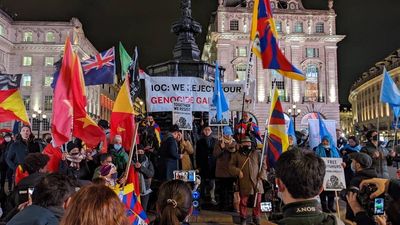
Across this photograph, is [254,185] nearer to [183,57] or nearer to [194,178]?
[194,178]

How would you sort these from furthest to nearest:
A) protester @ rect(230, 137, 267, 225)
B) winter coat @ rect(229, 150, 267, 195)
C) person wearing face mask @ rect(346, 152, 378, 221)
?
winter coat @ rect(229, 150, 267, 195) < protester @ rect(230, 137, 267, 225) < person wearing face mask @ rect(346, 152, 378, 221)

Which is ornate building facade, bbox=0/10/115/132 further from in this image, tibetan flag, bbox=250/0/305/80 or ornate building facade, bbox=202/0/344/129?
tibetan flag, bbox=250/0/305/80

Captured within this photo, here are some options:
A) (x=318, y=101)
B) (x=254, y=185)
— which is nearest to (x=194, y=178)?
(x=254, y=185)

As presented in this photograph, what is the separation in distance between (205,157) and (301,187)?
614 centimetres

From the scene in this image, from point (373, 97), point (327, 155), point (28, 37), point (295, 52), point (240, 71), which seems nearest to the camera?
point (327, 155)

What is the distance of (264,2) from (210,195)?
4.42 m

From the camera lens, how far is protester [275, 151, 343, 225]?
2221 mm

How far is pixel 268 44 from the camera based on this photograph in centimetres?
808

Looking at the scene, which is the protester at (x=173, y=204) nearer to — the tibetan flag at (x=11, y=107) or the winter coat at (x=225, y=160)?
the winter coat at (x=225, y=160)

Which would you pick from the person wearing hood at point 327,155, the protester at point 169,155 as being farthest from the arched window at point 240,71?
the protester at point 169,155

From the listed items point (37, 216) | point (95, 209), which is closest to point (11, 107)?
point (37, 216)

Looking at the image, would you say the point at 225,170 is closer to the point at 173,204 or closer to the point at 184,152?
the point at 184,152

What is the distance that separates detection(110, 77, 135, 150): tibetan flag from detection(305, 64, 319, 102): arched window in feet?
187

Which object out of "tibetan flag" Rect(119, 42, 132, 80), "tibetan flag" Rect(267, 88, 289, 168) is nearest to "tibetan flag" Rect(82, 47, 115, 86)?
"tibetan flag" Rect(119, 42, 132, 80)
